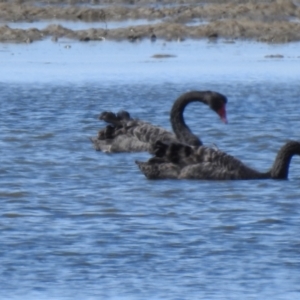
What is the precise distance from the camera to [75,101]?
773 inches

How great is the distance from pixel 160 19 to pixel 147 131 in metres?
→ 22.5

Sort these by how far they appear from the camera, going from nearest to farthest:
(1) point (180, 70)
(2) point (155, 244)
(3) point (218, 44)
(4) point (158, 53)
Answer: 1. (2) point (155, 244)
2. (1) point (180, 70)
3. (4) point (158, 53)
4. (3) point (218, 44)

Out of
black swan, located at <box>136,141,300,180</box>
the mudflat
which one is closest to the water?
black swan, located at <box>136,141,300,180</box>

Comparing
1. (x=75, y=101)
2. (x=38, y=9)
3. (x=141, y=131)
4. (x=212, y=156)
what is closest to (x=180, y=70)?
(x=75, y=101)

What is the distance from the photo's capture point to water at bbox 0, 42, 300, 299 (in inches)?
309

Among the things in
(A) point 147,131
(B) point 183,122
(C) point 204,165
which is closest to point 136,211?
(C) point 204,165

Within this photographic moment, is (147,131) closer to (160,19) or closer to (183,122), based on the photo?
(183,122)

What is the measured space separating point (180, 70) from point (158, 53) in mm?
3187

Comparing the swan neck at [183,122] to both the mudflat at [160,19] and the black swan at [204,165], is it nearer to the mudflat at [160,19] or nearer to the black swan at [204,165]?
the black swan at [204,165]

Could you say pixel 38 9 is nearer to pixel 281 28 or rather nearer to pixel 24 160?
pixel 281 28

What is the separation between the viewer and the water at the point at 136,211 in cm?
785

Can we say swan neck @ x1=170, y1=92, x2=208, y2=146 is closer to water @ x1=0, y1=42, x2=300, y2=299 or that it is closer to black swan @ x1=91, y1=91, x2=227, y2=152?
black swan @ x1=91, y1=91, x2=227, y2=152

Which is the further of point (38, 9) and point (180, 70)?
point (38, 9)

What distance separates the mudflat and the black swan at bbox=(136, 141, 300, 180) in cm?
1807
